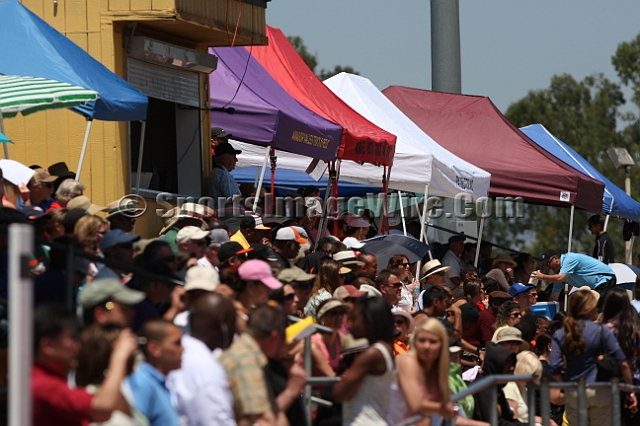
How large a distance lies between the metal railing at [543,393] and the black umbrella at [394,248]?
4.13 metres

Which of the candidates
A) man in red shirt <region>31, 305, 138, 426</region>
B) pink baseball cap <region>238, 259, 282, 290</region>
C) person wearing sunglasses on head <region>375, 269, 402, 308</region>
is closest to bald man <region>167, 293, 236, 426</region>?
man in red shirt <region>31, 305, 138, 426</region>

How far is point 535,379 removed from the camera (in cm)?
754

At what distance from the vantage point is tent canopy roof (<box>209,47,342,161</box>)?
1241 cm

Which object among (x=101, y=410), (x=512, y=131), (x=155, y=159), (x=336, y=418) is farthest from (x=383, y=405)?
(x=512, y=131)

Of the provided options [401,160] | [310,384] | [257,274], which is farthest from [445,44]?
[310,384]

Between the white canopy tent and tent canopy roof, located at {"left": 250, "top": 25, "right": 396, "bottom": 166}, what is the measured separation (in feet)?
2.62

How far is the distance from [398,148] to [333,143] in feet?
8.59

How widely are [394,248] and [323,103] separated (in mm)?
3206

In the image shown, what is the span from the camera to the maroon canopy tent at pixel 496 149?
1791 cm

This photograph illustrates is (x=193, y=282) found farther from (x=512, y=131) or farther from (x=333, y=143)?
(x=512, y=131)

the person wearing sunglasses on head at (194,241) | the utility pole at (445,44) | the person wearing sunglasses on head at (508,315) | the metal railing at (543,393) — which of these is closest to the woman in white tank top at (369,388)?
the metal railing at (543,393)

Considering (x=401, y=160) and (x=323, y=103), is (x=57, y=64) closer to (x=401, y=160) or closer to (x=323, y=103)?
(x=323, y=103)

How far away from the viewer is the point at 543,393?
7.59 meters

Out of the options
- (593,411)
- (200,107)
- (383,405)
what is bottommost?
(593,411)
